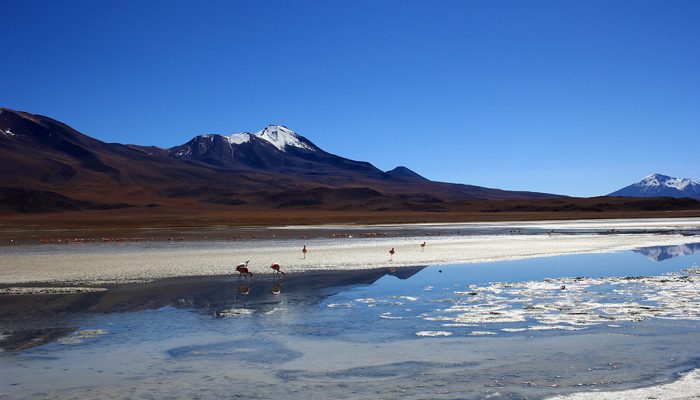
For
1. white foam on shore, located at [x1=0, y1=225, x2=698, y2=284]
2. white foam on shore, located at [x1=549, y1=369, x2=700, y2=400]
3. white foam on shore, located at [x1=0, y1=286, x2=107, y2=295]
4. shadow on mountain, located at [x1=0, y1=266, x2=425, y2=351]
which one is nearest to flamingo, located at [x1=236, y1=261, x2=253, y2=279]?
shadow on mountain, located at [x1=0, y1=266, x2=425, y2=351]

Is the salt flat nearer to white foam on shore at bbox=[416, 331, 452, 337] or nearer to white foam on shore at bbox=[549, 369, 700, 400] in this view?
white foam on shore at bbox=[416, 331, 452, 337]

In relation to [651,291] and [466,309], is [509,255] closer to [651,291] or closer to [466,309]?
[651,291]

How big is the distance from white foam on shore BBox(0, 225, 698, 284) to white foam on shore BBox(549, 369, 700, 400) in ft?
52.7

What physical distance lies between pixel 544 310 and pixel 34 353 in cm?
992

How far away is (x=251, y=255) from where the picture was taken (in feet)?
96.5

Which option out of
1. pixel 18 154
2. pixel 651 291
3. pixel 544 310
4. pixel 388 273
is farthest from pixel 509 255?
pixel 18 154

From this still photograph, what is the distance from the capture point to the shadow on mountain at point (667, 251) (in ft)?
89.1

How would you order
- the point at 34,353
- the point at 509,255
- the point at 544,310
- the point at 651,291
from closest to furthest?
the point at 34,353, the point at 544,310, the point at 651,291, the point at 509,255

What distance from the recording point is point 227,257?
1123 inches

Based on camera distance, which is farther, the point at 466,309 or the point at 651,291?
the point at 651,291

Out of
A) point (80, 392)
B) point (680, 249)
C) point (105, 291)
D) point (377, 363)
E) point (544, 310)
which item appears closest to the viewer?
point (80, 392)

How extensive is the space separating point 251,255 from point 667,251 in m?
19.2

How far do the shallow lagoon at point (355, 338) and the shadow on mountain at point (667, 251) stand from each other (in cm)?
896

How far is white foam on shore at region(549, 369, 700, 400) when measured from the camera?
25.0ft
